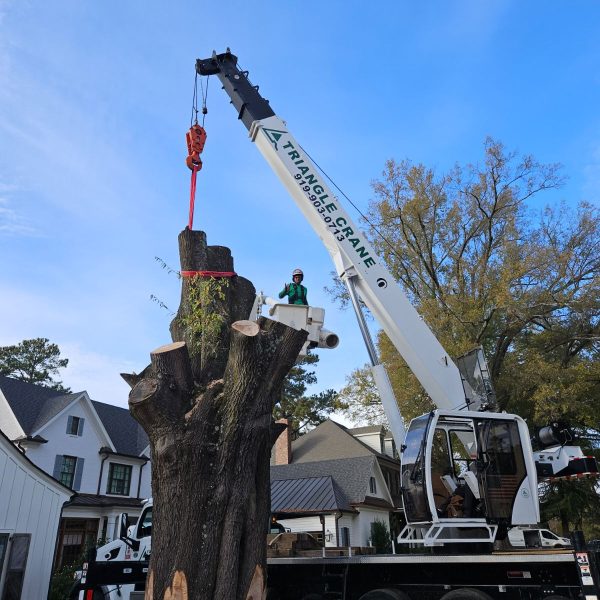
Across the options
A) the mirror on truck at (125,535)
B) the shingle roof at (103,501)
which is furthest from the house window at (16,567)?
the shingle roof at (103,501)

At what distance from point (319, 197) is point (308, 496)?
17.0 metres

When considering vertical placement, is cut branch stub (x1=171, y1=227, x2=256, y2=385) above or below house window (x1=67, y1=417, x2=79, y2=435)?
below

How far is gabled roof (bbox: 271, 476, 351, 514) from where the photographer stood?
21938 millimetres

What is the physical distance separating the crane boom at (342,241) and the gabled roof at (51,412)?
2055cm

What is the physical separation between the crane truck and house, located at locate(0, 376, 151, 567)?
56.3ft

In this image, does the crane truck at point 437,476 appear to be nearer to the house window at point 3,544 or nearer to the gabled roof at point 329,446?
the house window at point 3,544

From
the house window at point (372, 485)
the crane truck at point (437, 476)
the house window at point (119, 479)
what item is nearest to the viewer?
the crane truck at point (437, 476)

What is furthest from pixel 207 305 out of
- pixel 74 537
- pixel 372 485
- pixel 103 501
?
pixel 372 485

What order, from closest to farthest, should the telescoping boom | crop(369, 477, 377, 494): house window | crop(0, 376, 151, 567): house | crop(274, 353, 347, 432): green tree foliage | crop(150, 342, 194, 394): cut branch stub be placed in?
crop(150, 342, 194, 394): cut branch stub < the telescoping boom < crop(0, 376, 151, 567): house < crop(369, 477, 377, 494): house window < crop(274, 353, 347, 432): green tree foliage

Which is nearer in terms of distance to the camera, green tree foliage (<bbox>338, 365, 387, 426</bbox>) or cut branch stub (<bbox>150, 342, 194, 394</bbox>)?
cut branch stub (<bbox>150, 342, 194, 394</bbox>)

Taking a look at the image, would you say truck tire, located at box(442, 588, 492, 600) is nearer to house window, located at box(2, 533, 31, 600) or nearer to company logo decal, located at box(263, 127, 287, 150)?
company logo decal, located at box(263, 127, 287, 150)

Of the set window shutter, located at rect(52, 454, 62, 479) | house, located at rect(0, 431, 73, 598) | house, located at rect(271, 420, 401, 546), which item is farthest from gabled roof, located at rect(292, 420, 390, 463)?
house, located at rect(0, 431, 73, 598)

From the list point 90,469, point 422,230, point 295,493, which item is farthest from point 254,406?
point 90,469

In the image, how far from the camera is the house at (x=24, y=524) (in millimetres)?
10633
